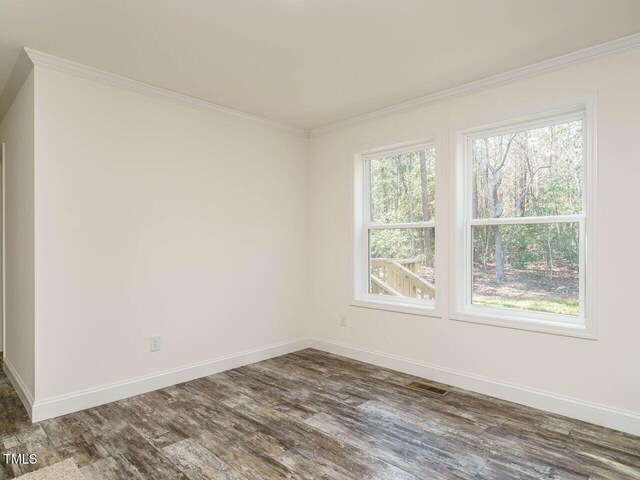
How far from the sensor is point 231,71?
9.82ft

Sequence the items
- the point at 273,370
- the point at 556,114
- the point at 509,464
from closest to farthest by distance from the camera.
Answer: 1. the point at 509,464
2. the point at 556,114
3. the point at 273,370

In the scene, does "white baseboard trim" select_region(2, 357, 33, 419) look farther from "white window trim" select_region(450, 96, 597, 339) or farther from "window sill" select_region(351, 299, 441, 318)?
"white window trim" select_region(450, 96, 597, 339)

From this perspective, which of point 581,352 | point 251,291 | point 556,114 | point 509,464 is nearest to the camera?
point 509,464

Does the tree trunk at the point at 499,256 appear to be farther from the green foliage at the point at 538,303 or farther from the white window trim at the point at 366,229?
the white window trim at the point at 366,229

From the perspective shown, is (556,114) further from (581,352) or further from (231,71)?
(231,71)

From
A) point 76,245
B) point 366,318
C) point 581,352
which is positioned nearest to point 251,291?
point 366,318

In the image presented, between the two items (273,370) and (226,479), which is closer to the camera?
(226,479)

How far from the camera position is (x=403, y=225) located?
3893 mm

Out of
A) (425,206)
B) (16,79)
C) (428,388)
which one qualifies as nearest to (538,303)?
(428,388)

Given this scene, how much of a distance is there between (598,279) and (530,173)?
939 mm

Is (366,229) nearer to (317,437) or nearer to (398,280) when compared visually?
(398,280)

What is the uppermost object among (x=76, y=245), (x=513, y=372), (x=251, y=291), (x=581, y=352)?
(x=76, y=245)

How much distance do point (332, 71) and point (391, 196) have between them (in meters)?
1.50

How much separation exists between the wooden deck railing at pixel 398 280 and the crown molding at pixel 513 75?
4.86 ft
